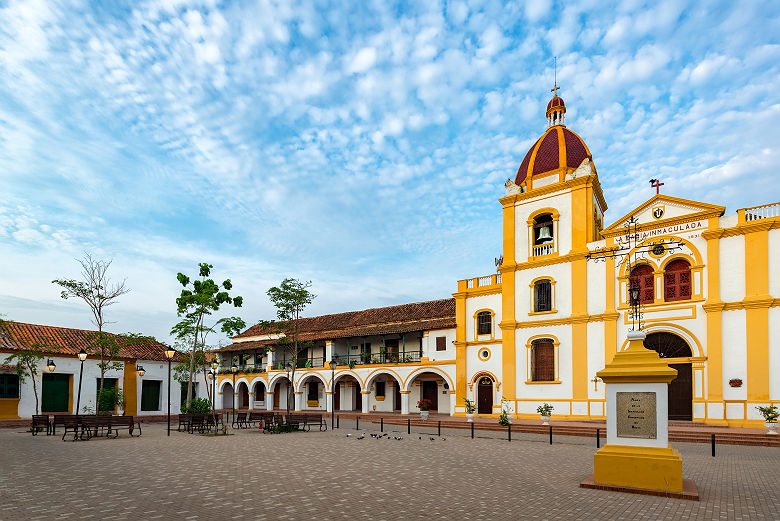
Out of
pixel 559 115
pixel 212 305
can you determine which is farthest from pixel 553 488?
pixel 559 115

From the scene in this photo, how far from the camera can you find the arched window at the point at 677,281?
2238cm

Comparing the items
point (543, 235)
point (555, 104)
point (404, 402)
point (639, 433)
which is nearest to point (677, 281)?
point (543, 235)

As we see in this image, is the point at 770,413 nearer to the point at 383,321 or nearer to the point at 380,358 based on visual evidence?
the point at 380,358

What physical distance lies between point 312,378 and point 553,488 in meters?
30.0

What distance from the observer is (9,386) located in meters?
24.3

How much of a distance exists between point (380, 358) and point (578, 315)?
1359 centimetres

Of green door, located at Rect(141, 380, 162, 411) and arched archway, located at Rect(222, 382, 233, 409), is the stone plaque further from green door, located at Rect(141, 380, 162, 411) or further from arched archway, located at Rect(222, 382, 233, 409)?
arched archway, located at Rect(222, 382, 233, 409)

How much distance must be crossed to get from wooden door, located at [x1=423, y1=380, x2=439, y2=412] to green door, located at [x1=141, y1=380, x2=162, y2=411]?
15.2 m

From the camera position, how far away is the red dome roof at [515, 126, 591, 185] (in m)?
26.7

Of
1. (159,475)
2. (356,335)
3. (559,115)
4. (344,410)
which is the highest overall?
(559,115)

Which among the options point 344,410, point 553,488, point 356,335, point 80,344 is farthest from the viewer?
point 344,410

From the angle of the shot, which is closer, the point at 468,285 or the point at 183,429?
the point at 183,429

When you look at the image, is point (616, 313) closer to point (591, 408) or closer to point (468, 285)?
point (591, 408)

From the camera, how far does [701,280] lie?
22.0 m
